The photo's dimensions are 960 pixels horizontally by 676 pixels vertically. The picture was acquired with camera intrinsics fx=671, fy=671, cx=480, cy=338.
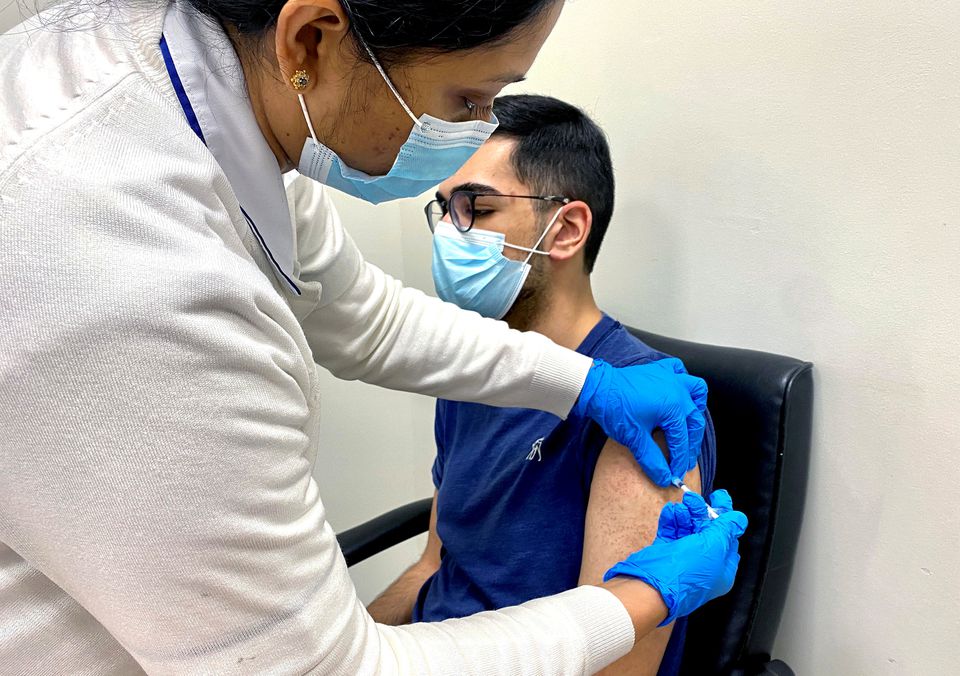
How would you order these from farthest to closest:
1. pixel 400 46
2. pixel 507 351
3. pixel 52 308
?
pixel 507 351, pixel 400 46, pixel 52 308

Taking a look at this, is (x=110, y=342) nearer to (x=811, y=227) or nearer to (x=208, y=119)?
(x=208, y=119)

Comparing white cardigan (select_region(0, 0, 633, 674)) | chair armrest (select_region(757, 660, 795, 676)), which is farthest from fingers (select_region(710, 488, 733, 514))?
white cardigan (select_region(0, 0, 633, 674))

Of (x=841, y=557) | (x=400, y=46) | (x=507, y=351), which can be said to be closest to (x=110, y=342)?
(x=400, y=46)

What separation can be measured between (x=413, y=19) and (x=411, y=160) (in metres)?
0.18

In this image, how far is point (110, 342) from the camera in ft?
1.60

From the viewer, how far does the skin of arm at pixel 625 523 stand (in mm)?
1046

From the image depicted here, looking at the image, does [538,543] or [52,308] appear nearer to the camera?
[52,308]

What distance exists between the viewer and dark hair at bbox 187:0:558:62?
0.58 m

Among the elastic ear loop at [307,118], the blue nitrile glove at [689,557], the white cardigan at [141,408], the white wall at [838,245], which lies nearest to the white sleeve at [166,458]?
the white cardigan at [141,408]

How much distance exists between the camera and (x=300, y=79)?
25.0 inches

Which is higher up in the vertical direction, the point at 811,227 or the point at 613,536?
the point at 811,227

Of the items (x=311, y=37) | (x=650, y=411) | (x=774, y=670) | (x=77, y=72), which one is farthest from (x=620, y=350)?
(x=77, y=72)

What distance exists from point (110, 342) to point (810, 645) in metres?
1.35

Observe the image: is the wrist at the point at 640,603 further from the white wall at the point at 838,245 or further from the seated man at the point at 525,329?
the white wall at the point at 838,245
